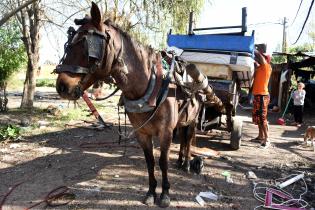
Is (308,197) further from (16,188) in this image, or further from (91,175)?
(16,188)

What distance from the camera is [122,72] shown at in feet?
11.7

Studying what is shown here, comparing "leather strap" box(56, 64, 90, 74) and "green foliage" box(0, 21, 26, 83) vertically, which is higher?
"green foliage" box(0, 21, 26, 83)

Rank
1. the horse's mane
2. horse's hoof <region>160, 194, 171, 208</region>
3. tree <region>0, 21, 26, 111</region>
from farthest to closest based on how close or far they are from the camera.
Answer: tree <region>0, 21, 26, 111</region> < horse's hoof <region>160, 194, 171, 208</region> < the horse's mane

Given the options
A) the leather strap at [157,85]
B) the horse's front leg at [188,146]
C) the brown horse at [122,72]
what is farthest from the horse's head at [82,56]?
the horse's front leg at [188,146]

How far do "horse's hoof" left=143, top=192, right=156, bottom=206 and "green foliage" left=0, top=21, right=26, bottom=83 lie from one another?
14.8 meters

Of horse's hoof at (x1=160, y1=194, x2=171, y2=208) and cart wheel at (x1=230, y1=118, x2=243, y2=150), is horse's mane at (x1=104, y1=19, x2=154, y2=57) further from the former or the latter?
cart wheel at (x1=230, y1=118, x2=243, y2=150)

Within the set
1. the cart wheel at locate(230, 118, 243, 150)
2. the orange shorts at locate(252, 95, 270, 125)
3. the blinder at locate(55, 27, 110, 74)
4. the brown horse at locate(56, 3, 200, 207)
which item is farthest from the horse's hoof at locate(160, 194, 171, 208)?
the orange shorts at locate(252, 95, 270, 125)

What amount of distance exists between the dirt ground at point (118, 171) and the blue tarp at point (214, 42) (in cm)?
210

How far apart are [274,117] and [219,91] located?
8763 mm

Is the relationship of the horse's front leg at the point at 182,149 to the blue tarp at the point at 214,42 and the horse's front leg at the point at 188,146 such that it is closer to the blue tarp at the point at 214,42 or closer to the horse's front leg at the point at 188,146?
the horse's front leg at the point at 188,146

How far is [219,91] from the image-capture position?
260 inches

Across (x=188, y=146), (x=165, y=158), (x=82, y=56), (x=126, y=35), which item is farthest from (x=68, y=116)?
(x=82, y=56)

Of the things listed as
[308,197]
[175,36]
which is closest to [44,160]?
[175,36]

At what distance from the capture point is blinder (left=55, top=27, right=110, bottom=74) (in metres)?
3.01
